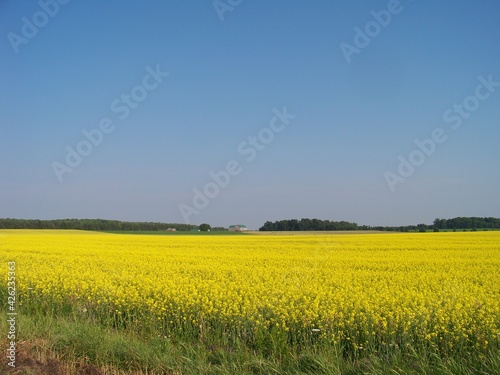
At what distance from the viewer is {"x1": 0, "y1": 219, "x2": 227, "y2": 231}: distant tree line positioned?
6681 centimetres

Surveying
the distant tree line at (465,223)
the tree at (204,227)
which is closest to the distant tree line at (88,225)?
the tree at (204,227)

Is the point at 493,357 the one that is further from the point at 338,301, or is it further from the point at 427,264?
the point at 427,264

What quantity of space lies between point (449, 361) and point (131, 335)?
4.53 m

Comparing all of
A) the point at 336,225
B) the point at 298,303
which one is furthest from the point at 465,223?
the point at 298,303

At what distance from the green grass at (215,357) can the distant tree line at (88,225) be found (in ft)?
214

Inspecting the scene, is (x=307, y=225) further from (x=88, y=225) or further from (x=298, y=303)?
(x=298, y=303)

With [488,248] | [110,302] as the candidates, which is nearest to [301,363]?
[110,302]

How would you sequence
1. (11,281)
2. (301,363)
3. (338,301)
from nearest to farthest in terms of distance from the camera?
(301,363) → (338,301) → (11,281)

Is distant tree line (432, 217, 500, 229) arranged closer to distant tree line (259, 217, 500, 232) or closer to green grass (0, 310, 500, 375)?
distant tree line (259, 217, 500, 232)

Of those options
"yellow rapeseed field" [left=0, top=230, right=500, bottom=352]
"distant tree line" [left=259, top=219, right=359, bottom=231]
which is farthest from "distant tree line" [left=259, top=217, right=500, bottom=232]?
"yellow rapeseed field" [left=0, top=230, right=500, bottom=352]

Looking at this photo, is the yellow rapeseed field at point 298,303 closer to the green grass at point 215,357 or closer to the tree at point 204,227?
the green grass at point 215,357

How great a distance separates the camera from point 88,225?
7306cm

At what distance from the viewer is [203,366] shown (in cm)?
532

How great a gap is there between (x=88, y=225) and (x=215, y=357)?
72.1 meters
